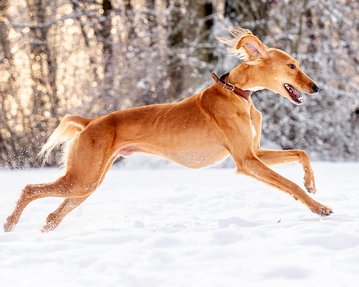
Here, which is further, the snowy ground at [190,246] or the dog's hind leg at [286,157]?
the dog's hind leg at [286,157]

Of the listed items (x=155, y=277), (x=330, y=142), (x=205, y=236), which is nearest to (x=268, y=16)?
(x=330, y=142)

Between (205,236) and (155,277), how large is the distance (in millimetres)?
1024

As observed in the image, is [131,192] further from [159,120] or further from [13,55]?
[13,55]

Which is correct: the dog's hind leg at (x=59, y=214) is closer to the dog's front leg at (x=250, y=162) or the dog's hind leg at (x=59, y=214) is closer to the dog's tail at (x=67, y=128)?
the dog's tail at (x=67, y=128)

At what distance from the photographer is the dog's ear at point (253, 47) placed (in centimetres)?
513

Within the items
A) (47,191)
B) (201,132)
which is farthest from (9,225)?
(201,132)

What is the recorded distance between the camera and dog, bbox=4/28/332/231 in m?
5.13

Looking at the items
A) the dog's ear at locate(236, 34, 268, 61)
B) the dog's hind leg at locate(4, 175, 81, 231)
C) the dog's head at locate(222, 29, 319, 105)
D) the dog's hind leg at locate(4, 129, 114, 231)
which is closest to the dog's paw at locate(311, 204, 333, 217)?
the dog's head at locate(222, 29, 319, 105)

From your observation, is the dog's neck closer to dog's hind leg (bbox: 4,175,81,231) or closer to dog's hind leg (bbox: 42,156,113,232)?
dog's hind leg (bbox: 42,156,113,232)

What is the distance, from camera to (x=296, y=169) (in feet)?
36.4

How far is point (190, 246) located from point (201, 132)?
59.6 inches

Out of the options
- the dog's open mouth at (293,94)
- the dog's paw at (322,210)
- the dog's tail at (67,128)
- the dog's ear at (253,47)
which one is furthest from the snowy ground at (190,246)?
the dog's ear at (253,47)

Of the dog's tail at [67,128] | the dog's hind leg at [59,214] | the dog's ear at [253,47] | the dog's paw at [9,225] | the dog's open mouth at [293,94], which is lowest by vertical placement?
the dog's hind leg at [59,214]

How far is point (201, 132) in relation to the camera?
17.3ft
